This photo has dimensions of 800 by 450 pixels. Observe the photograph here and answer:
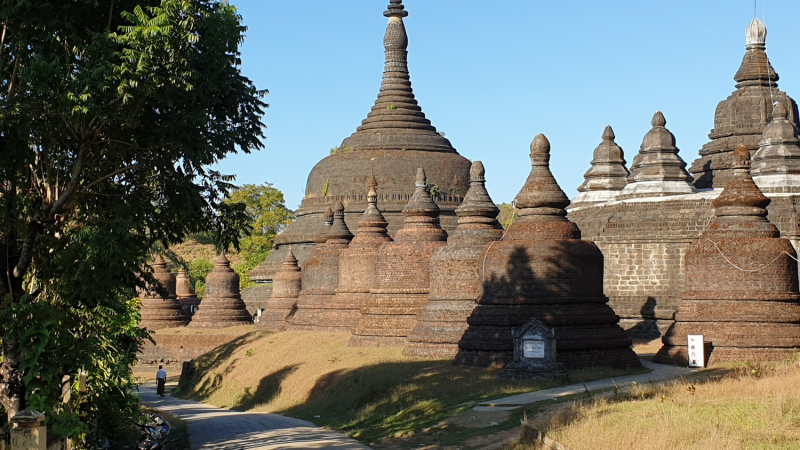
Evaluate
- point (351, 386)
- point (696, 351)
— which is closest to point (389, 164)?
point (351, 386)

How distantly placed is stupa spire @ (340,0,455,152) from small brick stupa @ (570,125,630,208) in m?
9.45

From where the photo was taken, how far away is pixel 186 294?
4938 cm

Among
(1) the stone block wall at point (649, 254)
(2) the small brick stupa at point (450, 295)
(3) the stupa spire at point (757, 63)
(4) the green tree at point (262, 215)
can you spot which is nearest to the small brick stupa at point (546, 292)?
(2) the small brick stupa at point (450, 295)

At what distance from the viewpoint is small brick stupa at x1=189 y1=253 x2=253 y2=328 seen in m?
41.2

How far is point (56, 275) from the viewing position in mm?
14172

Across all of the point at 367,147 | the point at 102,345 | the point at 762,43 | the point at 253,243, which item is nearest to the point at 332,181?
the point at 367,147

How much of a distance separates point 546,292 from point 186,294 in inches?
1239

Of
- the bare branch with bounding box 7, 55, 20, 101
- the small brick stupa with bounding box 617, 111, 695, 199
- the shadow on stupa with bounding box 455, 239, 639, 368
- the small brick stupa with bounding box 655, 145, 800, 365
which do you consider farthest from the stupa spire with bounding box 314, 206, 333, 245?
the bare branch with bounding box 7, 55, 20, 101

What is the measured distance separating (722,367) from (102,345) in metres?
10.6

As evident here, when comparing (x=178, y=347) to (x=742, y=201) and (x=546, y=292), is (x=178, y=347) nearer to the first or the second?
(x=546, y=292)

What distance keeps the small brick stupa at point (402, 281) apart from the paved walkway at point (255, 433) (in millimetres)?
4165

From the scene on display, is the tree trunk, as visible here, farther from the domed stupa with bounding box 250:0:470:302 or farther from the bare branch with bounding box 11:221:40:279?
the domed stupa with bounding box 250:0:470:302

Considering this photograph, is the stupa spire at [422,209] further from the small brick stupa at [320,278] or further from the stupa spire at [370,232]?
the small brick stupa at [320,278]

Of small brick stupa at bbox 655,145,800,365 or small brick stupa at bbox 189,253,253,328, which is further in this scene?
small brick stupa at bbox 189,253,253,328
